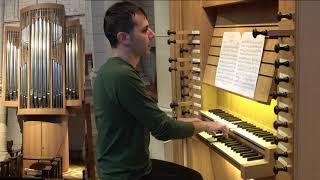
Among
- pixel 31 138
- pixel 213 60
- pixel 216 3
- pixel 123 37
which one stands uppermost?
pixel 216 3

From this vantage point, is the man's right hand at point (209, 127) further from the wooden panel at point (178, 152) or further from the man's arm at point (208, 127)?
the wooden panel at point (178, 152)

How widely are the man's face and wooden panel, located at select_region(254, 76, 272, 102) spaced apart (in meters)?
0.62

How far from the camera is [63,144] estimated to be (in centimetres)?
332

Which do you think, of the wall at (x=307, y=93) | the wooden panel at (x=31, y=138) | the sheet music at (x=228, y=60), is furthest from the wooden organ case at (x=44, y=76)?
the wall at (x=307, y=93)

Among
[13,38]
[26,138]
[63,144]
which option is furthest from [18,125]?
[13,38]

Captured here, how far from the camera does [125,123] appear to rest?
2.04 metres

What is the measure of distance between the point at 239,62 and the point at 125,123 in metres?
0.87

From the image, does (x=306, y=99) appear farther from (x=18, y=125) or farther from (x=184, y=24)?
(x=18, y=125)

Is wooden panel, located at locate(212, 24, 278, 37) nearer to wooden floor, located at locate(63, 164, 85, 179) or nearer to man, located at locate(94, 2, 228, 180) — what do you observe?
man, located at locate(94, 2, 228, 180)

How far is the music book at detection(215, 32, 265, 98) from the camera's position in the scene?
92.9 inches

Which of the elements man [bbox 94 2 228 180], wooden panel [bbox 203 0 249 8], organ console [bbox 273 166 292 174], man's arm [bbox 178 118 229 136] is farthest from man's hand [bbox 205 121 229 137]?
wooden panel [bbox 203 0 249 8]

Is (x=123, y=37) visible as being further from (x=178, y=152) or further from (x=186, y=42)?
(x=178, y=152)

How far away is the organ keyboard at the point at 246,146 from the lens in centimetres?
212

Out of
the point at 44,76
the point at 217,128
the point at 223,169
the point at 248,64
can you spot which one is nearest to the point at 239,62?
the point at 248,64
